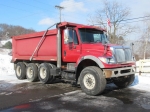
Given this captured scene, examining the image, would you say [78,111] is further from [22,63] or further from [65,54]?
[22,63]

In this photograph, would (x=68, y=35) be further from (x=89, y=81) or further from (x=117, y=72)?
(x=117, y=72)

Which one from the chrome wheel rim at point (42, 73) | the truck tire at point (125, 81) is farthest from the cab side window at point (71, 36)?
the chrome wheel rim at point (42, 73)

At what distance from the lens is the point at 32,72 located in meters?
12.1

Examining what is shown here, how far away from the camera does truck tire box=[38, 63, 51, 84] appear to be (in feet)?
35.3

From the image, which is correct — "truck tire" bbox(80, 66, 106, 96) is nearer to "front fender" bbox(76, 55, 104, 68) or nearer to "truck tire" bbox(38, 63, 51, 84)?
"front fender" bbox(76, 55, 104, 68)

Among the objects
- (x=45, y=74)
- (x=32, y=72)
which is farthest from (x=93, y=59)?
(x=32, y=72)

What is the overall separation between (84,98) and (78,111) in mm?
1636

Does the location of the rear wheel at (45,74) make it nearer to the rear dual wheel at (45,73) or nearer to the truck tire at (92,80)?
the rear dual wheel at (45,73)

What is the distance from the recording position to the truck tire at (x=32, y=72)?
1187 centimetres

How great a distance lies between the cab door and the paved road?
1646 mm

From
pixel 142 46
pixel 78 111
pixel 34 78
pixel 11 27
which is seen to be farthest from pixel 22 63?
pixel 11 27

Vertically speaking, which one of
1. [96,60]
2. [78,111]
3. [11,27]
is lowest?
[78,111]

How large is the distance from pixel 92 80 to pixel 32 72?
16.2 ft

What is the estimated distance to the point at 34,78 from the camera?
11844 mm
